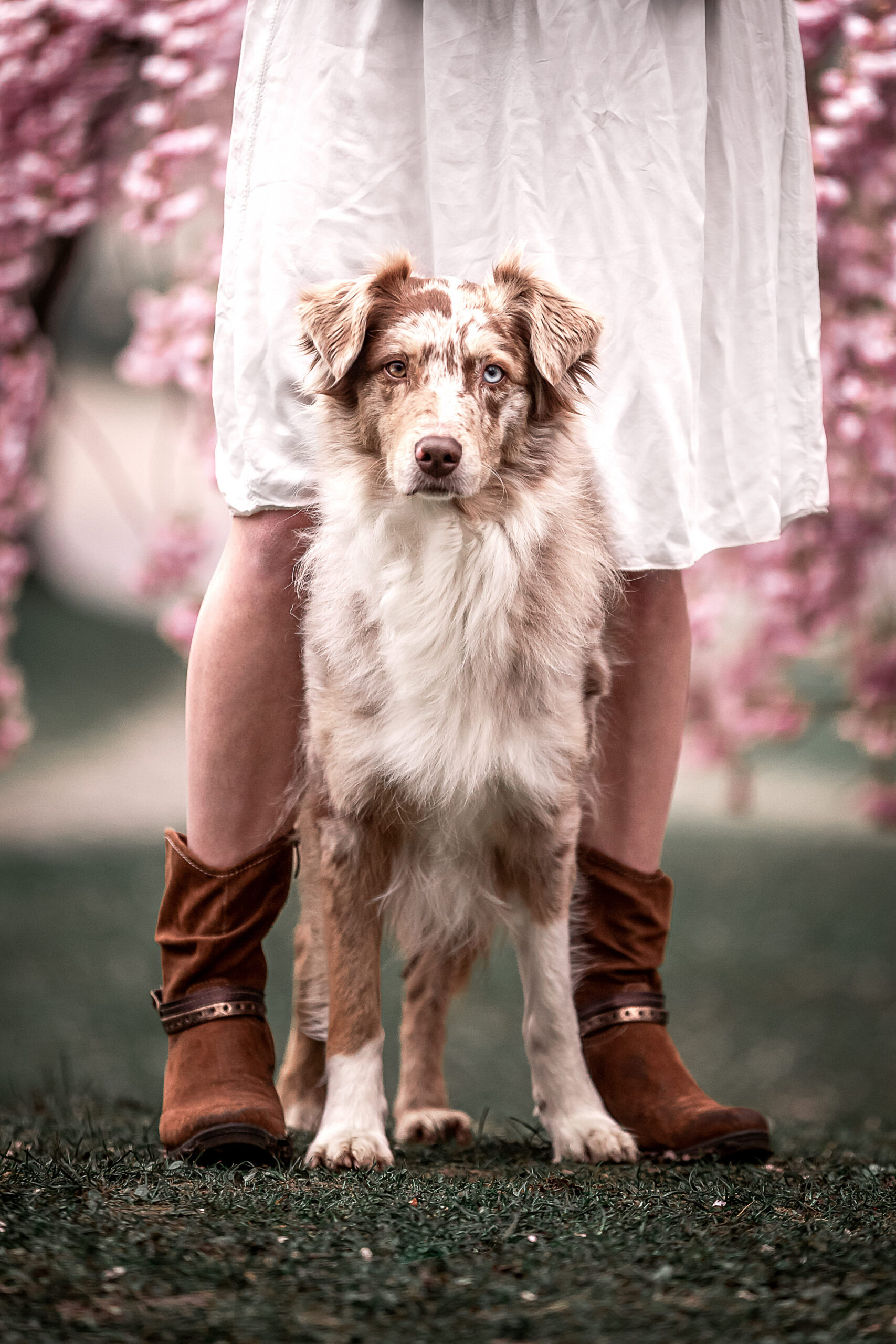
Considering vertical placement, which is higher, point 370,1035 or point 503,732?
point 503,732

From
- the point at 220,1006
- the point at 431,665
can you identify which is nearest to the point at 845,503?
the point at 431,665

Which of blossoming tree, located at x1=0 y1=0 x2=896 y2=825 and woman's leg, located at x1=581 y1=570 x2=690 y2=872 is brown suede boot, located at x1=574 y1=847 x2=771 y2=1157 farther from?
blossoming tree, located at x1=0 y1=0 x2=896 y2=825

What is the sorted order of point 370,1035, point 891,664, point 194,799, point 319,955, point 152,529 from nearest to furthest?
Result: point 370,1035, point 194,799, point 319,955, point 891,664, point 152,529

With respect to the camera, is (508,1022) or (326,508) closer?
(326,508)

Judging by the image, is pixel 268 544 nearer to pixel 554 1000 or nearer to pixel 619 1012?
pixel 554 1000

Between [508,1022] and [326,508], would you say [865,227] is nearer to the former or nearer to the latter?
[326,508]

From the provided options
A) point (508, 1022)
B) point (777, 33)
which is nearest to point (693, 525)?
point (777, 33)

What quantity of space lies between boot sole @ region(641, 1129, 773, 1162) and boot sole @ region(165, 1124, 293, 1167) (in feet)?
2.24

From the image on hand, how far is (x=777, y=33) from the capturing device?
7.63ft

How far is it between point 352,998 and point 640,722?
0.77 metres

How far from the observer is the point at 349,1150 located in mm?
2033

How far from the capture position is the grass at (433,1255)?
1.34 m

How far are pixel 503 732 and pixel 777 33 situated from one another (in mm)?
1354

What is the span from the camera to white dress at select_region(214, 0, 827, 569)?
2160 mm
